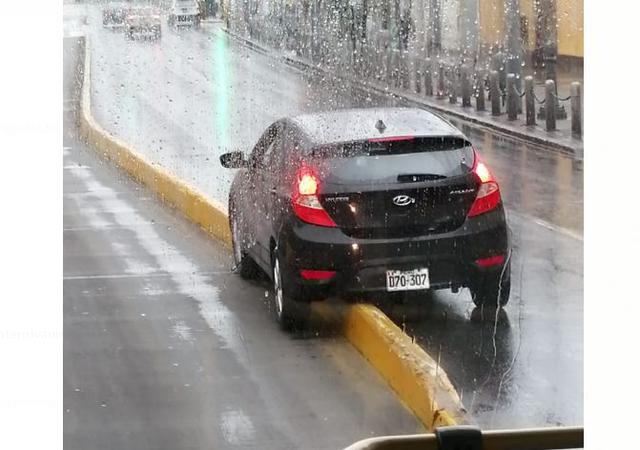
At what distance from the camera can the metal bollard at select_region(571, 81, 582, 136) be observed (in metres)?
4.54

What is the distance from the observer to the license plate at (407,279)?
139 inches

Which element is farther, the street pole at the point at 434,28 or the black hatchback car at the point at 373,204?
the street pole at the point at 434,28

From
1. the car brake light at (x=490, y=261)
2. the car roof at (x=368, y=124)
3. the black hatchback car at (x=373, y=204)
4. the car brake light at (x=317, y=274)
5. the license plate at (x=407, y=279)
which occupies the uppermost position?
the car roof at (x=368, y=124)

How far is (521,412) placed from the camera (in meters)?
3.43

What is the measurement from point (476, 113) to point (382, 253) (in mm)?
842

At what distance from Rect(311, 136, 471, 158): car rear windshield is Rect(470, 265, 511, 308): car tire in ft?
1.69

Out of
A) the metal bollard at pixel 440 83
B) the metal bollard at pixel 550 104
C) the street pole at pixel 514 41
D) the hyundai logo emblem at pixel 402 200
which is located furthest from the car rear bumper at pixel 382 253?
the metal bollard at pixel 550 104

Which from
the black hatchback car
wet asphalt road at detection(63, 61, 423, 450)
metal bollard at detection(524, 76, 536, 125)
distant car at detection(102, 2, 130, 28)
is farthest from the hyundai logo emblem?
metal bollard at detection(524, 76, 536, 125)

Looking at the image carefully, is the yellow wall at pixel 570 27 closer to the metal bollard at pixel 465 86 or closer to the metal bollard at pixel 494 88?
the metal bollard at pixel 494 88

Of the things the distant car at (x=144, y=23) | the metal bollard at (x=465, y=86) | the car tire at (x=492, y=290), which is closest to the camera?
the car tire at (x=492, y=290)

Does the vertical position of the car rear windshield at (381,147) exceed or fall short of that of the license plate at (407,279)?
it exceeds it

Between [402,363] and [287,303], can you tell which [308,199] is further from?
[402,363]
